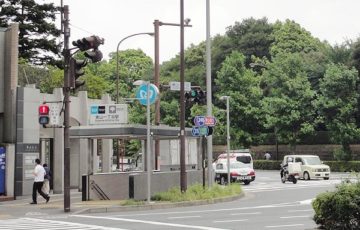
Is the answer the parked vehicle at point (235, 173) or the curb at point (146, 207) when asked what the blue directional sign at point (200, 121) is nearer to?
the curb at point (146, 207)

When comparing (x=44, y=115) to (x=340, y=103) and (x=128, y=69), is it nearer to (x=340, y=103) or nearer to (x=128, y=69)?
(x=340, y=103)

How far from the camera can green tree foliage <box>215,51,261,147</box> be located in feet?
210

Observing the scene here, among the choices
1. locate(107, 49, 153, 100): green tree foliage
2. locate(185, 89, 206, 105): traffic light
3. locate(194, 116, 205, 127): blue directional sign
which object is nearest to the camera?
locate(185, 89, 206, 105): traffic light

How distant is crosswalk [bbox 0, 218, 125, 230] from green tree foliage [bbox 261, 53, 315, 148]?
144 feet

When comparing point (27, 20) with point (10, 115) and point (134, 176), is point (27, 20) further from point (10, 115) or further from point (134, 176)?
point (134, 176)

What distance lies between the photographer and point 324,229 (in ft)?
40.6

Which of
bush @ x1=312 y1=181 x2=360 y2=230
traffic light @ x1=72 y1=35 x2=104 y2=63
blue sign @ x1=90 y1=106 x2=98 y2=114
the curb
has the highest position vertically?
traffic light @ x1=72 y1=35 x2=104 y2=63

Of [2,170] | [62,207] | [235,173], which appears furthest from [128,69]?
[62,207]

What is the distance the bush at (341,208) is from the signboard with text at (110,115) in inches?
557

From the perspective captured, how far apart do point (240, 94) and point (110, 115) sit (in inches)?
1553

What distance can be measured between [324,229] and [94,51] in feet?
33.8

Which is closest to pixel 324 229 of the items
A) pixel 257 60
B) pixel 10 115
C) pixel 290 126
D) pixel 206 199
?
pixel 206 199

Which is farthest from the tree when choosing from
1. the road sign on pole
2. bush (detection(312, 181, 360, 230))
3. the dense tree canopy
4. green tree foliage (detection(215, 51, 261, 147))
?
bush (detection(312, 181, 360, 230))

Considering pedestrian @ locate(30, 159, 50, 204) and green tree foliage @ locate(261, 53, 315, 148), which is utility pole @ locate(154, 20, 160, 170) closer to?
pedestrian @ locate(30, 159, 50, 204)
